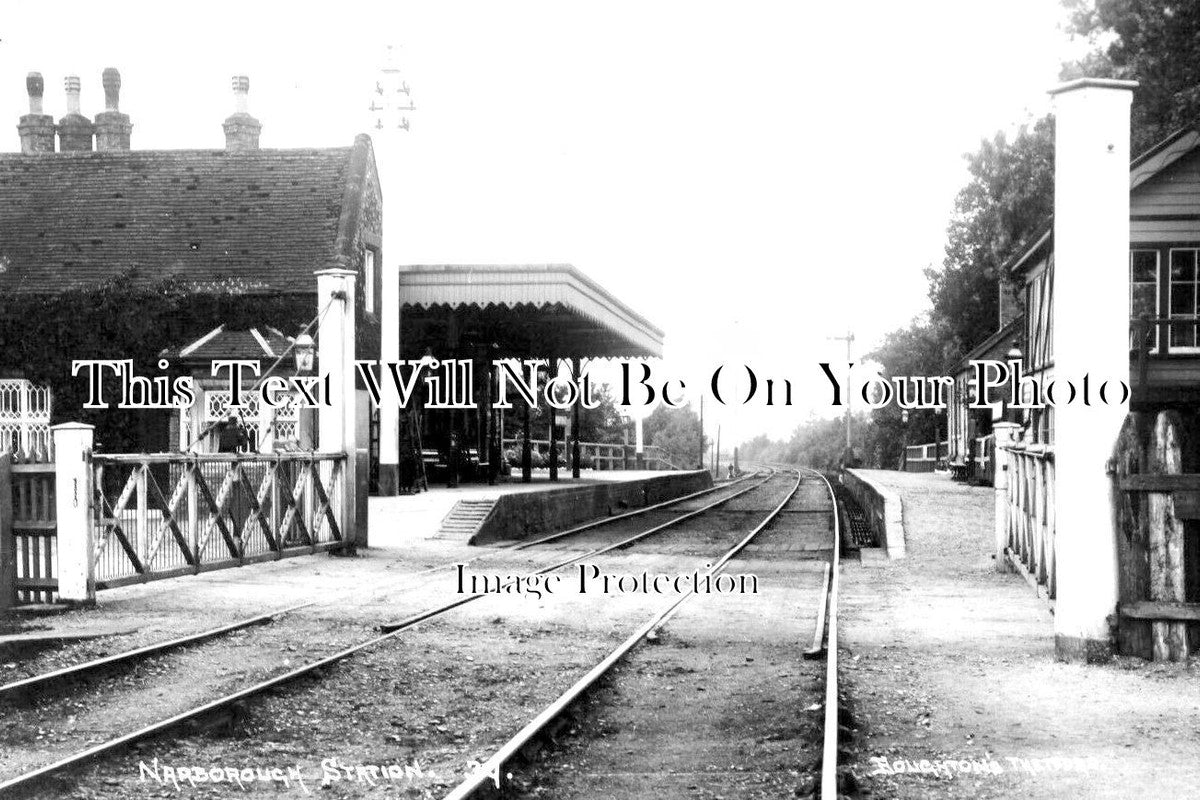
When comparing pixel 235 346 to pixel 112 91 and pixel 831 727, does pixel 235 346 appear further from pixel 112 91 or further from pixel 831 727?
pixel 831 727

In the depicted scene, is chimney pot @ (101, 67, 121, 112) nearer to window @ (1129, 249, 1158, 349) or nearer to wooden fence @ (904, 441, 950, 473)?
window @ (1129, 249, 1158, 349)

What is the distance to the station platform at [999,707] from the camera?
608 cm

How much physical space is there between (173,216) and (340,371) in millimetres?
12338

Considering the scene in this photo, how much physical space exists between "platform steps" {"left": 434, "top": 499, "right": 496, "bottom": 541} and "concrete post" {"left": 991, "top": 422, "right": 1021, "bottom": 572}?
7599 mm

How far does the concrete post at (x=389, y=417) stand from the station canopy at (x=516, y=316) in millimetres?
254

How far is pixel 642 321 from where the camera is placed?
113 ft

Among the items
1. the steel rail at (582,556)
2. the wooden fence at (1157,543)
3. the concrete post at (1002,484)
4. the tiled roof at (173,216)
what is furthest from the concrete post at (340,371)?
the wooden fence at (1157,543)

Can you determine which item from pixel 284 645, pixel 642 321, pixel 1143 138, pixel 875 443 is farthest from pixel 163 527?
pixel 875 443

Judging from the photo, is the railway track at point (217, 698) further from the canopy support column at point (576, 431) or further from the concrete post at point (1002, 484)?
the canopy support column at point (576, 431)

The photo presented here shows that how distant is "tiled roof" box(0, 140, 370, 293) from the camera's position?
1022 inches

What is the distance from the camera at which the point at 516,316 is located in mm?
29812

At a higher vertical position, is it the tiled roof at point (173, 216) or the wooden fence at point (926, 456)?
the tiled roof at point (173, 216)

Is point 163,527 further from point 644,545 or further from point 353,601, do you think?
point 644,545

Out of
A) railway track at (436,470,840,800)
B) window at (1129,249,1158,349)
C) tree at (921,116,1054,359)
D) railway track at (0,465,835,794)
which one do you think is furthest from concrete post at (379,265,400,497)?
tree at (921,116,1054,359)
